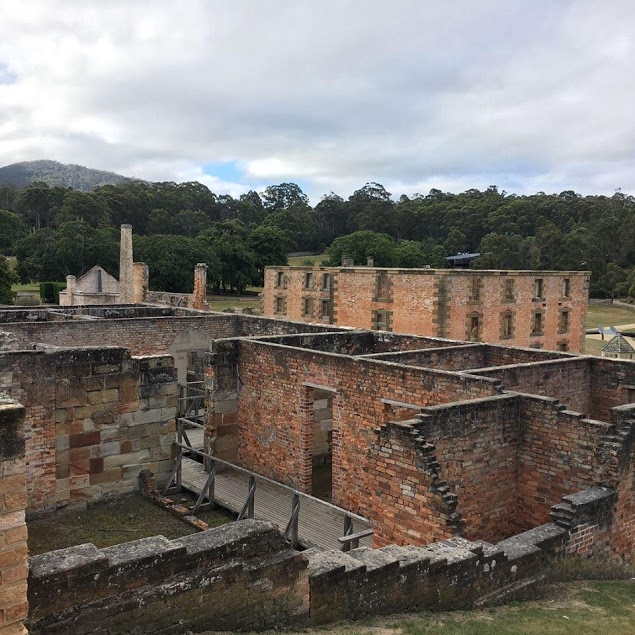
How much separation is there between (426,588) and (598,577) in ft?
11.1

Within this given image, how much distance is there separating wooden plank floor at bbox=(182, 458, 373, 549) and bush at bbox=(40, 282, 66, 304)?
159 feet

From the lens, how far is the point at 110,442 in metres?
12.2

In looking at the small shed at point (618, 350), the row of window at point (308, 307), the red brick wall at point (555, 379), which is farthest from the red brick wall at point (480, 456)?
the row of window at point (308, 307)

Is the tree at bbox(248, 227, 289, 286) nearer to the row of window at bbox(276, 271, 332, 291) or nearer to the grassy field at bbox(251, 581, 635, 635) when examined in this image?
the row of window at bbox(276, 271, 332, 291)

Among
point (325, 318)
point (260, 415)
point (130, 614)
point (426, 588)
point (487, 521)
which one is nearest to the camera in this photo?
point (130, 614)

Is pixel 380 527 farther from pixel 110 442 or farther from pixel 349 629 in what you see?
pixel 110 442

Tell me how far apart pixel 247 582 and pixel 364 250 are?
79043 mm

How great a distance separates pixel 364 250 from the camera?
84125 mm

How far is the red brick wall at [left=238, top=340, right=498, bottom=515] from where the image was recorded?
40.9ft

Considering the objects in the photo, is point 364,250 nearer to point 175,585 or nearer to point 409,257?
point 409,257

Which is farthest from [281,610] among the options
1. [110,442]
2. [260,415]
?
[260,415]

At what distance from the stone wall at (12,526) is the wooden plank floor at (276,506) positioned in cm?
675

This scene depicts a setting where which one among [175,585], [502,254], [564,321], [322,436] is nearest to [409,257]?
[502,254]

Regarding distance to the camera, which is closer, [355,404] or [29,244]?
[355,404]
